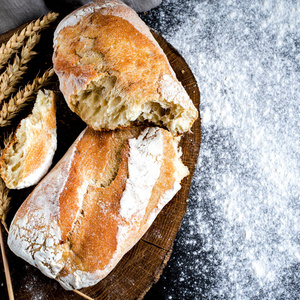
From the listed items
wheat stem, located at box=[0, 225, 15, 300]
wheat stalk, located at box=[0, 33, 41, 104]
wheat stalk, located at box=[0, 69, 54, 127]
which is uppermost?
wheat stalk, located at box=[0, 33, 41, 104]

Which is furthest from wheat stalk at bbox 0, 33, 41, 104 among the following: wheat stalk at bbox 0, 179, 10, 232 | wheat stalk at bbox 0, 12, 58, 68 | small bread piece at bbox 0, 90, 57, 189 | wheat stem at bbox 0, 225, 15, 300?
wheat stem at bbox 0, 225, 15, 300

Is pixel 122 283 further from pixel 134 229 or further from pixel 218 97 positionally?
pixel 218 97

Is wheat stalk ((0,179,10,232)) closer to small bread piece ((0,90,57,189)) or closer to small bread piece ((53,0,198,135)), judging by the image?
small bread piece ((0,90,57,189))

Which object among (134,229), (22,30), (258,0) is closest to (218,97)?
(258,0)

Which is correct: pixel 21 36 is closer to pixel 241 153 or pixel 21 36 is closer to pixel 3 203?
pixel 3 203

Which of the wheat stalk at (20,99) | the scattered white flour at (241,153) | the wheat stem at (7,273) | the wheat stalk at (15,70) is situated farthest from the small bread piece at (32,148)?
the scattered white flour at (241,153)

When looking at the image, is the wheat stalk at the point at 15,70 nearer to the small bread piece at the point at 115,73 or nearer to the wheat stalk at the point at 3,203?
the small bread piece at the point at 115,73

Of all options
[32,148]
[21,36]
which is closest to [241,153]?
[32,148]
